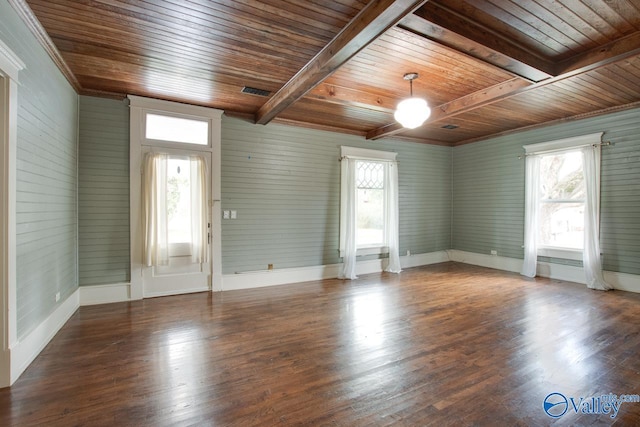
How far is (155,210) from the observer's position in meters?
4.34

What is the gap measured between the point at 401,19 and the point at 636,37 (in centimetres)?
223

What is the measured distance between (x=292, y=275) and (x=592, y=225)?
193 inches

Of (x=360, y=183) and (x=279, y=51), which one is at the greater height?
(x=279, y=51)

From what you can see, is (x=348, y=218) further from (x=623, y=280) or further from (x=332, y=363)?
(x=623, y=280)

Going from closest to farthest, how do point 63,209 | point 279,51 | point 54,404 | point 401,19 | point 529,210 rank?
point 54,404
point 401,19
point 279,51
point 63,209
point 529,210

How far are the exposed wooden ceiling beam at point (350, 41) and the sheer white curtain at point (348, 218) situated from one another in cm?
221

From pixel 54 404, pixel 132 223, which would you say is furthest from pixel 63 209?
pixel 54 404

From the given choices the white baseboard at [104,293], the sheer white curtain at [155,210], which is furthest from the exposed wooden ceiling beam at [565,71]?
the white baseboard at [104,293]

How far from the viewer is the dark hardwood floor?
1.98 m

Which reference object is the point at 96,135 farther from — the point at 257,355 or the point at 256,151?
the point at 257,355

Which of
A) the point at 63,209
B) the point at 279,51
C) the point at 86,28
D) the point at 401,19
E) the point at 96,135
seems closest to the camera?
the point at 401,19

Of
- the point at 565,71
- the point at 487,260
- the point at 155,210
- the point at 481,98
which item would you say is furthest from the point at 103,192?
the point at 487,260

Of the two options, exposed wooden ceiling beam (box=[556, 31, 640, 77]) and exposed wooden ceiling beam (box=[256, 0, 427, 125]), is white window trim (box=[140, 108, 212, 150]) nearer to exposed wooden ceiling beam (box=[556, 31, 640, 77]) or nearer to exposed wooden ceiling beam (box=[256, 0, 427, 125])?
exposed wooden ceiling beam (box=[256, 0, 427, 125])

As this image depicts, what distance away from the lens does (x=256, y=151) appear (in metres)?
5.16
